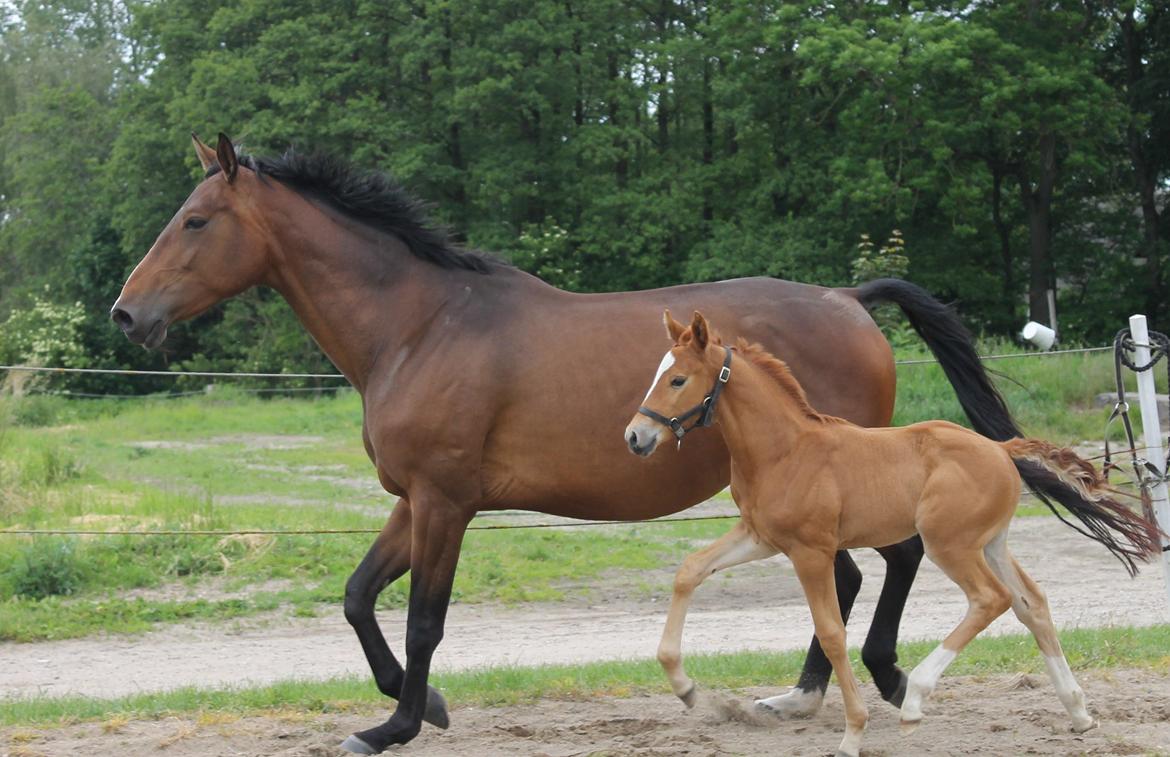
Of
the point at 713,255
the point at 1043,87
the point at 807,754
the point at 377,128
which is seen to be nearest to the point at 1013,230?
the point at 1043,87

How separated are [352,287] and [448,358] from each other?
2.03 feet

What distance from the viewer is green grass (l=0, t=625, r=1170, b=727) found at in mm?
6016

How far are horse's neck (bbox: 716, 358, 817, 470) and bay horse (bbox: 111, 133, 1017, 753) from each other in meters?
0.53

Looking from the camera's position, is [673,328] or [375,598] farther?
[375,598]

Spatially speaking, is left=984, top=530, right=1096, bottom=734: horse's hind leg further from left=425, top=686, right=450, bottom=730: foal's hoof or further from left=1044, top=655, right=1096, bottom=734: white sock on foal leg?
left=425, top=686, right=450, bottom=730: foal's hoof

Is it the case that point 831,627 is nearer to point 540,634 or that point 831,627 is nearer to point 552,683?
point 552,683

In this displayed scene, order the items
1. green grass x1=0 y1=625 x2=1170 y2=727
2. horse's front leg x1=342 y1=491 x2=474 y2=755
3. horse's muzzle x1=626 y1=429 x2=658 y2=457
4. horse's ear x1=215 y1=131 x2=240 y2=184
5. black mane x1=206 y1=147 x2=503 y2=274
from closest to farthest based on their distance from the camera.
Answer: horse's muzzle x1=626 y1=429 x2=658 y2=457, horse's front leg x1=342 y1=491 x2=474 y2=755, horse's ear x1=215 y1=131 x2=240 y2=184, black mane x1=206 y1=147 x2=503 y2=274, green grass x1=0 y1=625 x2=1170 y2=727

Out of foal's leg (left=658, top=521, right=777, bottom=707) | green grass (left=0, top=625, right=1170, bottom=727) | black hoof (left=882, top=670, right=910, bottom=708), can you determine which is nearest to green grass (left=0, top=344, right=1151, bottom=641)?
green grass (left=0, top=625, right=1170, bottom=727)

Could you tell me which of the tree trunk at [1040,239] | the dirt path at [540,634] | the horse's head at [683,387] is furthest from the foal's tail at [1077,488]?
the tree trunk at [1040,239]

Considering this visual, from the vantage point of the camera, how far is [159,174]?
35031 millimetres

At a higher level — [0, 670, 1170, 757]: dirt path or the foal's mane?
the foal's mane

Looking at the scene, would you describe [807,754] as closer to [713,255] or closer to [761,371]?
[761,371]

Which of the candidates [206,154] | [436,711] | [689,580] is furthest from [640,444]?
[206,154]

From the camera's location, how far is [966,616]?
4723 mm
